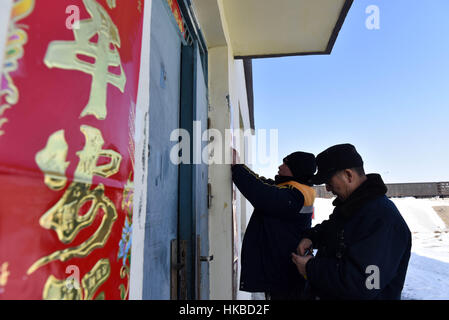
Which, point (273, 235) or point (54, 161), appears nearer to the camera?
point (54, 161)

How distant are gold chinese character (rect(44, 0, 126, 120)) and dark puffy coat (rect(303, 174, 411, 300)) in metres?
1.27

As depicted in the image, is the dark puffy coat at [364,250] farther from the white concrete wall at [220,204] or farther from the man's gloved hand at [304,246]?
the white concrete wall at [220,204]

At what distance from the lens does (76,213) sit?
0.53 metres

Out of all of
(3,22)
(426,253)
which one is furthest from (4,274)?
(426,253)

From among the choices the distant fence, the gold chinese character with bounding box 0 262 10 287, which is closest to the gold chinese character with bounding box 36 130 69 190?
the gold chinese character with bounding box 0 262 10 287

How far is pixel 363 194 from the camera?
1.53m

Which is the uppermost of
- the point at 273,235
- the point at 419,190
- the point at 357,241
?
the point at 419,190

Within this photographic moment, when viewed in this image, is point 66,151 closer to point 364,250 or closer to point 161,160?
point 161,160

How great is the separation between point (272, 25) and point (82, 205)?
267cm

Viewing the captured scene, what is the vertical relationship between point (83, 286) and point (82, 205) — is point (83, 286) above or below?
below

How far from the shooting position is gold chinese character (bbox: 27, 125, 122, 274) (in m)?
0.48

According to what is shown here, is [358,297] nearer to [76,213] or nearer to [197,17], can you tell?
[76,213]

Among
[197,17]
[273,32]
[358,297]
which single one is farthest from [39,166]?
[273,32]

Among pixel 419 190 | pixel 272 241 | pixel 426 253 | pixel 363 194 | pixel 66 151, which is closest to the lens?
pixel 66 151
